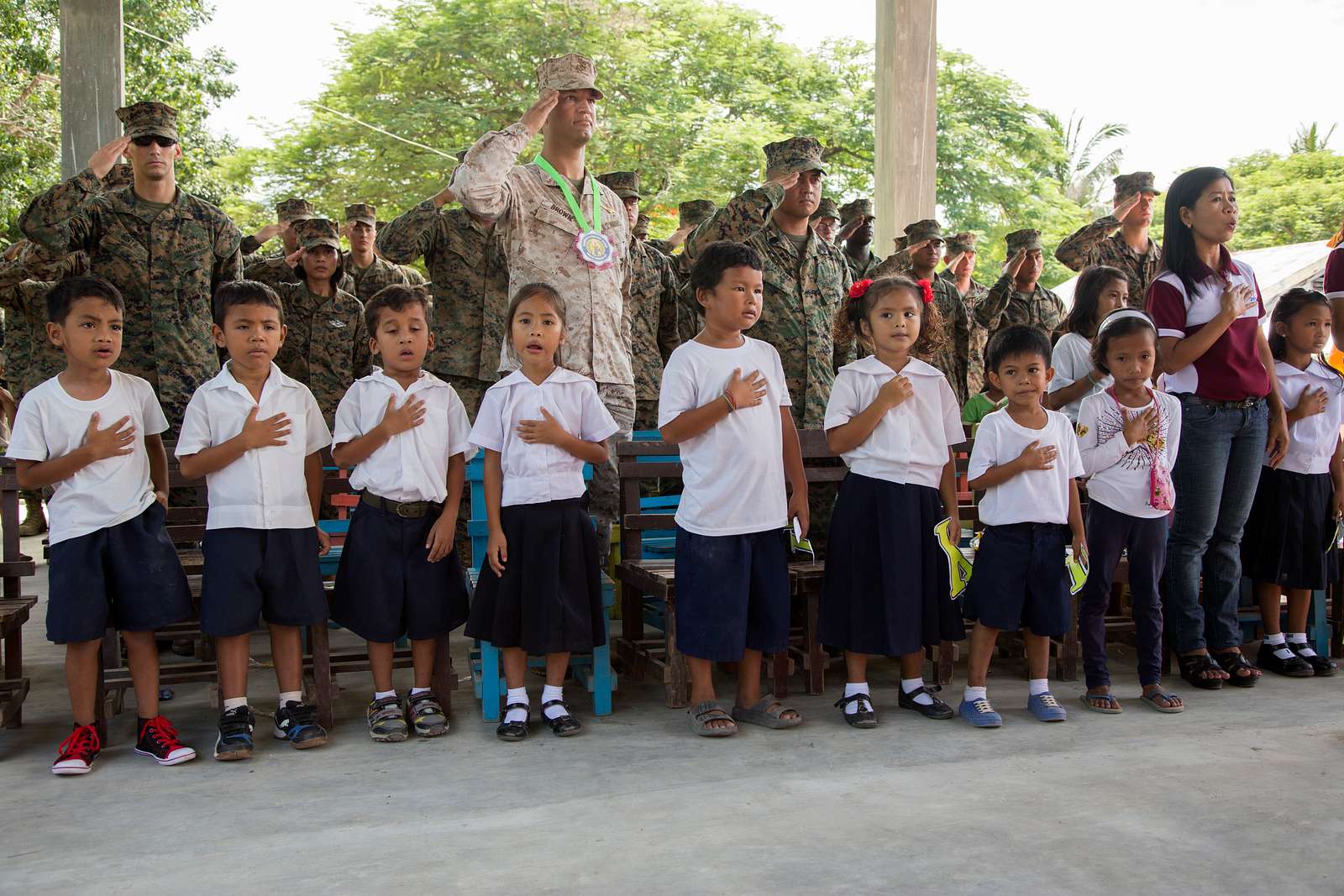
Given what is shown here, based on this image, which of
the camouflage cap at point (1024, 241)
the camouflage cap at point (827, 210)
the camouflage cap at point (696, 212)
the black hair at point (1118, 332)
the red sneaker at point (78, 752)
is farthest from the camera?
the camouflage cap at point (696, 212)

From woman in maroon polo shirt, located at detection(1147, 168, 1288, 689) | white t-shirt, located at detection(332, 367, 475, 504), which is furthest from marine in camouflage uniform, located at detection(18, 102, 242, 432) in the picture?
woman in maroon polo shirt, located at detection(1147, 168, 1288, 689)

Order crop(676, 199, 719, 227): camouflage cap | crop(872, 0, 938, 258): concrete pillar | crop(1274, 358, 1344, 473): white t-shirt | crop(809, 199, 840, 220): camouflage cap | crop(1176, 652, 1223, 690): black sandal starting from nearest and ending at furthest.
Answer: crop(1176, 652, 1223, 690): black sandal < crop(1274, 358, 1344, 473): white t-shirt < crop(809, 199, 840, 220): camouflage cap < crop(872, 0, 938, 258): concrete pillar < crop(676, 199, 719, 227): camouflage cap

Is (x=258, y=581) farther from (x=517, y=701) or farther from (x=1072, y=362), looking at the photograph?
(x=1072, y=362)

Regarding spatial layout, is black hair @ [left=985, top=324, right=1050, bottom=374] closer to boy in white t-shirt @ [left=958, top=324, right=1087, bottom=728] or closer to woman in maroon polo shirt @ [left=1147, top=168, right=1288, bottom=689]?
boy in white t-shirt @ [left=958, top=324, right=1087, bottom=728]

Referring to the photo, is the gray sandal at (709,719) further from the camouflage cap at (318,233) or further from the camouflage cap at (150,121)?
the camouflage cap at (318,233)

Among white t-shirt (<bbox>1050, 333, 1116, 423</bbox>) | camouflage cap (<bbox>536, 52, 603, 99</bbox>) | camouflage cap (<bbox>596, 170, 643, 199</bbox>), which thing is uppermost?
camouflage cap (<bbox>596, 170, 643, 199</bbox>)

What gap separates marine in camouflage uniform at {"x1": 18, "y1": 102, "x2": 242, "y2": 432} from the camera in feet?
16.6

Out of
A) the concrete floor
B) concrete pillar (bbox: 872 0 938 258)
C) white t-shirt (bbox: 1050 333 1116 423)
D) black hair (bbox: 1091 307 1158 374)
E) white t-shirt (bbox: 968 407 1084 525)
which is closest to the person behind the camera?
the concrete floor

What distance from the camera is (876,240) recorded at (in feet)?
26.0

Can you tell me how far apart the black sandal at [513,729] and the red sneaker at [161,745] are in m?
0.94

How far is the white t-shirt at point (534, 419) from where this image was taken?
3783 millimetres

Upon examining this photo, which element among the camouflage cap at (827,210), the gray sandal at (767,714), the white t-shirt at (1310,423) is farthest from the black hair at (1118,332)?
the camouflage cap at (827,210)

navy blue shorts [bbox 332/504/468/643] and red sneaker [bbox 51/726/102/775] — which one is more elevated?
navy blue shorts [bbox 332/504/468/643]

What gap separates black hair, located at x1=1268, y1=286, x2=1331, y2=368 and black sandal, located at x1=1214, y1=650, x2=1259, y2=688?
48.7 inches
